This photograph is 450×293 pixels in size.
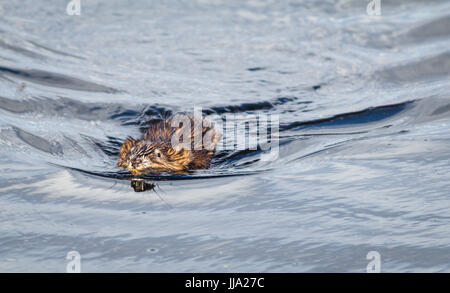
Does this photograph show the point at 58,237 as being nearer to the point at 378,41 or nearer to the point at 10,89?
the point at 10,89

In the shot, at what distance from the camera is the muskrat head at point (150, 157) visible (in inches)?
275

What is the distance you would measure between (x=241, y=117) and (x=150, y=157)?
2.33 metres

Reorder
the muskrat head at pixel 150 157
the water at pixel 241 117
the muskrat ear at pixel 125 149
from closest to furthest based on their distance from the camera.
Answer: the water at pixel 241 117 → the muskrat head at pixel 150 157 → the muskrat ear at pixel 125 149

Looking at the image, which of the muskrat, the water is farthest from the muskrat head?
the water

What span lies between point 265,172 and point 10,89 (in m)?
4.67

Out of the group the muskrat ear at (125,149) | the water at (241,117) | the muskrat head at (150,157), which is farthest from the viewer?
the muskrat ear at (125,149)

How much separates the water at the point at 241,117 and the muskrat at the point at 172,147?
296mm

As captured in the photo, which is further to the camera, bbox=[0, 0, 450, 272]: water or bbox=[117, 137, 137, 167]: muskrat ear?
bbox=[117, 137, 137, 167]: muskrat ear

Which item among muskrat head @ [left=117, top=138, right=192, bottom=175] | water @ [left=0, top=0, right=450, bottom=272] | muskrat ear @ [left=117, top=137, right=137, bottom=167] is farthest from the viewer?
muskrat ear @ [left=117, top=137, right=137, bottom=167]

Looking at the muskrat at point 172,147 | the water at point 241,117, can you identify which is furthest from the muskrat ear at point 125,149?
the water at point 241,117

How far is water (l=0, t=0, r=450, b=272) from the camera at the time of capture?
499 cm

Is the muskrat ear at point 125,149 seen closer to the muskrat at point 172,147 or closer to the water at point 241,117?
the muskrat at point 172,147

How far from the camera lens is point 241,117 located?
30.5 feet

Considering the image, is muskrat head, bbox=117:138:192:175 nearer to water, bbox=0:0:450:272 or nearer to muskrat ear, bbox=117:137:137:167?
muskrat ear, bbox=117:137:137:167
